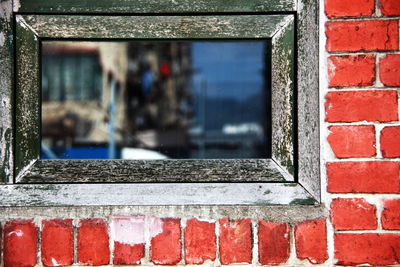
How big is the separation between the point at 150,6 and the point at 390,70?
0.64 meters

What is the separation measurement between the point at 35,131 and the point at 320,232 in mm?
778

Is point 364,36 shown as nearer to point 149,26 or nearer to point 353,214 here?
point 353,214

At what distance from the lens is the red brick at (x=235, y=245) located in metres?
1.08

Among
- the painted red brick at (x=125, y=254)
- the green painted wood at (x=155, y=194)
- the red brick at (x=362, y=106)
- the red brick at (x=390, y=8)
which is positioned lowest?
the painted red brick at (x=125, y=254)

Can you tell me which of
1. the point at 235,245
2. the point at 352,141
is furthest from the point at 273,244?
the point at 352,141

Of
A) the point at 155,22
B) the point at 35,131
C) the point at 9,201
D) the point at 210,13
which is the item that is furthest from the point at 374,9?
the point at 9,201

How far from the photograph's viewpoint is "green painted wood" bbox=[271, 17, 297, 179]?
1.13 metres

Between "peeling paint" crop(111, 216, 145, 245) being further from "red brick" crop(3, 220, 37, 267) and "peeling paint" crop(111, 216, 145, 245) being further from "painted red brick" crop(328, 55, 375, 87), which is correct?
"painted red brick" crop(328, 55, 375, 87)

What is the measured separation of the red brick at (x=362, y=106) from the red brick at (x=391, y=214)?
206mm

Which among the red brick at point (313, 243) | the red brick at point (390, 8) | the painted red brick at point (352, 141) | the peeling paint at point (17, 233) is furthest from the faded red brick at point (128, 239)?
the red brick at point (390, 8)

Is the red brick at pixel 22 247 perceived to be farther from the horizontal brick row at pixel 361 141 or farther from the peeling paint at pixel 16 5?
the horizontal brick row at pixel 361 141

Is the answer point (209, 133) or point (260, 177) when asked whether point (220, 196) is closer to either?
point (260, 177)

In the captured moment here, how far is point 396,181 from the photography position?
1.07 meters

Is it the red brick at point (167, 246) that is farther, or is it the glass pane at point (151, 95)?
the glass pane at point (151, 95)
